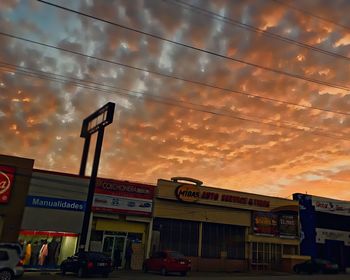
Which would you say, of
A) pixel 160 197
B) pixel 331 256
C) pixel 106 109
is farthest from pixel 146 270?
pixel 331 256

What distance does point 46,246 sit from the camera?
28.7 meters

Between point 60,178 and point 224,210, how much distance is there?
1679 cm

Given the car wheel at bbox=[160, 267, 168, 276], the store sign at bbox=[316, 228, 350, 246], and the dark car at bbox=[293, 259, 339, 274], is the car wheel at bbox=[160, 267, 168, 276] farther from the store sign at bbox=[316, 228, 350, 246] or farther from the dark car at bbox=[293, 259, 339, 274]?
the store sign at bbox=[316, 228, 350, 246]

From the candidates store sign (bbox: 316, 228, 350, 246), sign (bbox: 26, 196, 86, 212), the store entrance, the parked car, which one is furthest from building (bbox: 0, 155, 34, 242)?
store sign (bbox: 316, 228, 350, 246)

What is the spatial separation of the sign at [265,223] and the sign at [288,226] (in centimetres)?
67

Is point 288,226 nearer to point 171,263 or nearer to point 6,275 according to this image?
point 171,263

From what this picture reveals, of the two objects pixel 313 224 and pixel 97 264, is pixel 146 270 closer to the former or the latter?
pixel 97 264

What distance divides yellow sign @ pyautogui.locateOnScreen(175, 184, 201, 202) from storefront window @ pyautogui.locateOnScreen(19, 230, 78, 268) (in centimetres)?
1009

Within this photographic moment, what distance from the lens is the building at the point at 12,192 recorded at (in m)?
27.3

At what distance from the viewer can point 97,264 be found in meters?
24.1

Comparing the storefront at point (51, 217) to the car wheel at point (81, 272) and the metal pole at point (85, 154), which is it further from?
the car wheel at point (81, 272)

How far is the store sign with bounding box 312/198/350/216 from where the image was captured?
43.4 m

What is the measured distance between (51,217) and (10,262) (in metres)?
9.90

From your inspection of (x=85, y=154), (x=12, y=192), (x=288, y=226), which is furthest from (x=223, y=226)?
(x=12, y=192)
